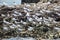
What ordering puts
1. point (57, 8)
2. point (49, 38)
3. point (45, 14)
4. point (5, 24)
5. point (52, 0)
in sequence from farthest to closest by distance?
point (52, 0), point (57, 8), point (45, 14), point (5, 24), point (49, 38)

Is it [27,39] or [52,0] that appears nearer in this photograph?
[27,39]

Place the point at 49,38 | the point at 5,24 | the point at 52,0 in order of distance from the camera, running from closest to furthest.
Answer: the point at 49,38 → the point at 5,24 → the point at 52,0

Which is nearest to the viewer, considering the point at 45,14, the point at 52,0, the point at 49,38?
the point at 49,38

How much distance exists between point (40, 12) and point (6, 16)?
1.86 ft

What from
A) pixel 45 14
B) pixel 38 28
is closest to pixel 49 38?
pixel 38 28

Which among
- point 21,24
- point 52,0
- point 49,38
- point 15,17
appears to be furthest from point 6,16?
point 52,0

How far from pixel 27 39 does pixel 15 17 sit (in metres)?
0.75

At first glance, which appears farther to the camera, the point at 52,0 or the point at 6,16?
the point at 52,0

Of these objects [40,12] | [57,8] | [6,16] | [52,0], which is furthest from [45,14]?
[52,0]

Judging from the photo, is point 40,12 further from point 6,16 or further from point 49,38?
point 49,38

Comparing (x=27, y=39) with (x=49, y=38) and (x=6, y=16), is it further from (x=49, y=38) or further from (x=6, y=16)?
(x=6, y=16)

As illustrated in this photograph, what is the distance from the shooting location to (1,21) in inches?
131

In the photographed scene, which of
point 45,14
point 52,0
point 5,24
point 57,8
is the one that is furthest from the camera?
point 52,0

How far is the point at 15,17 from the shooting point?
3.42m
